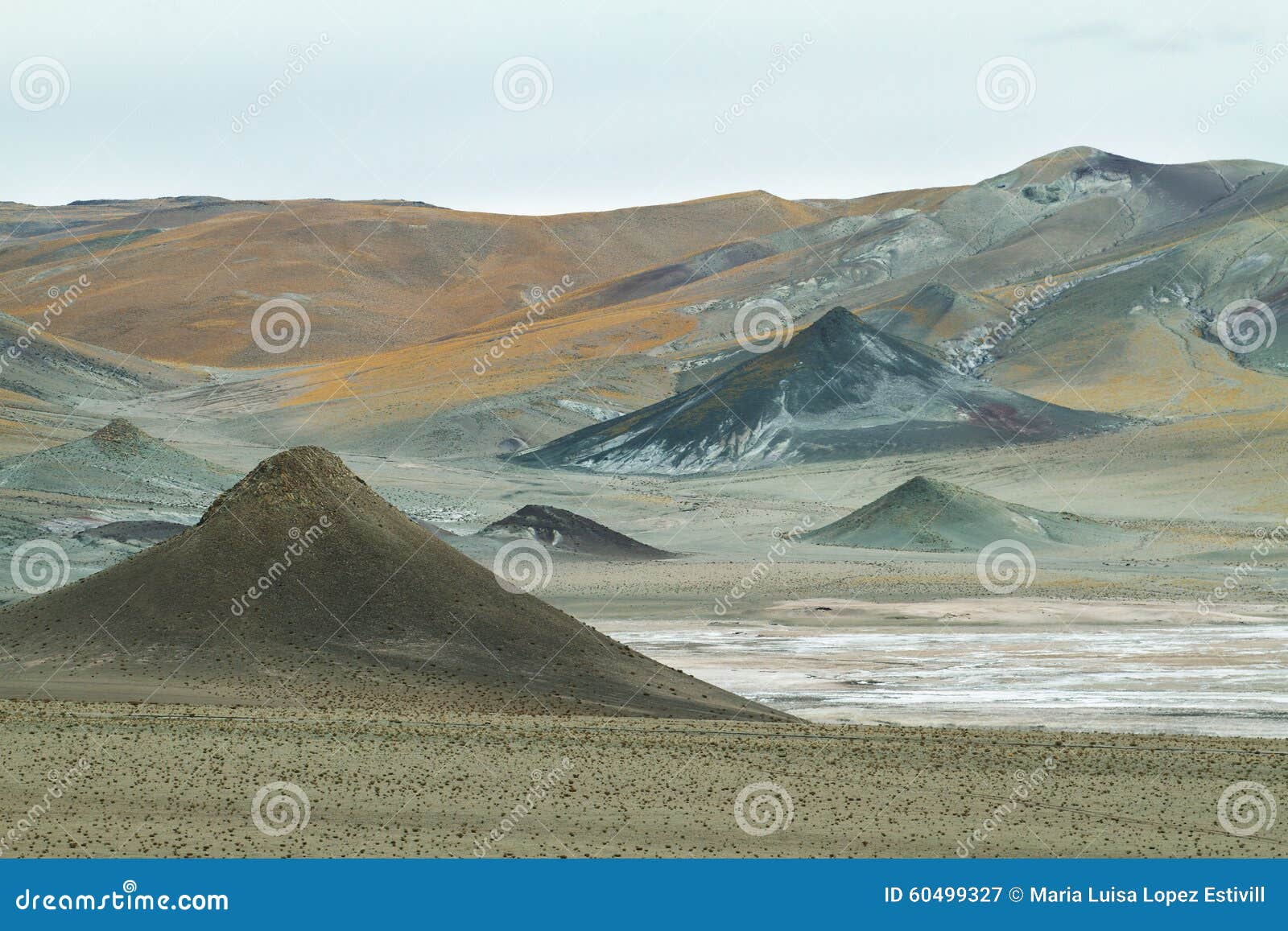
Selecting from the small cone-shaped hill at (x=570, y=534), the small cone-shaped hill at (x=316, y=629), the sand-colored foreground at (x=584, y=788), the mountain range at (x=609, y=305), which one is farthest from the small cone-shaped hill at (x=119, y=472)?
the sand-colored foreground at (x=584, y=788)

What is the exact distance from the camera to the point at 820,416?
9088 centimetres

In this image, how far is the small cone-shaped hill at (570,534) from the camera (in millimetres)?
54969

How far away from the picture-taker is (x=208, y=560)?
23.2m

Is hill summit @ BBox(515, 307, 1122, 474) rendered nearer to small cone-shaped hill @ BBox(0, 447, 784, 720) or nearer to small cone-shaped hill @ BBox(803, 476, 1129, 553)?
small cone-shaped hill @ BBox(803, 476, 1129, 553)

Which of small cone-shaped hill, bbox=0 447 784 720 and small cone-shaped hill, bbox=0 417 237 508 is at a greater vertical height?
small cone-shaped hill, bbox=0 417 237 508

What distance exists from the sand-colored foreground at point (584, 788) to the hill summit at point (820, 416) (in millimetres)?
68012

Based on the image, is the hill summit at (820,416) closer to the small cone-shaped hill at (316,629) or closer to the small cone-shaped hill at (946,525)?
the small cone-shaped hill at (946,525)

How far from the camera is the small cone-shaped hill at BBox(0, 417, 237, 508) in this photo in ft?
184

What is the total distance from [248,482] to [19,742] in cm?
890

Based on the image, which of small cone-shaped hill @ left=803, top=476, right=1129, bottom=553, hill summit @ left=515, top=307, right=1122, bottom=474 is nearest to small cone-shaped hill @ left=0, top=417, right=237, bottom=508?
small cone-shaped hill @ left=803, top=476, right=1129, bottom=553

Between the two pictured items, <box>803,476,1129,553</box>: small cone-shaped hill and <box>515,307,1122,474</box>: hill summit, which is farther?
<box>515,307,1122,474</box>: hill summit

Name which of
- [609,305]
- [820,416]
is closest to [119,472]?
[820,416]

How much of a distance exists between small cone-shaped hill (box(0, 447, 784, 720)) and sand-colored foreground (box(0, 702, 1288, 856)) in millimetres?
1539

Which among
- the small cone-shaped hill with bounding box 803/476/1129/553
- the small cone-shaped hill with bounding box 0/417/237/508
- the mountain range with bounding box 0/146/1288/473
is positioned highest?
the mountain range with bounding box 0/146/1288/473
